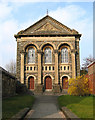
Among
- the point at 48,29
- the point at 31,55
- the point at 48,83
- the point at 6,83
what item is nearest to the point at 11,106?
the point at 6,83

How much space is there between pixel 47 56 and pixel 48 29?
512 cm

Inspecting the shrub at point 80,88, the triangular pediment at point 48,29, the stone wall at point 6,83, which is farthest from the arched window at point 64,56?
the stone wall at point 6,83

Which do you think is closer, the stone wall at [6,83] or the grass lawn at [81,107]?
the grass lawn at [81,107]

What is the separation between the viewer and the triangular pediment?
35.9 metres

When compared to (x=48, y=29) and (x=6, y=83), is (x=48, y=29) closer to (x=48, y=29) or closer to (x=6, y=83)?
(x=48, y=29)

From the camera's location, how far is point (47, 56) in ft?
117

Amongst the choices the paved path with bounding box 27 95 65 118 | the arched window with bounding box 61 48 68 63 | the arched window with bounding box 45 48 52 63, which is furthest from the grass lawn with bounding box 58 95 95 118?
the arched window with bounding box 45 48 52 63

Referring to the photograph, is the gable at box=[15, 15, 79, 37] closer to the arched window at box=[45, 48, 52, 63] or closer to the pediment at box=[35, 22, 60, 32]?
the pediment at box=[35, 22, 60, 32]

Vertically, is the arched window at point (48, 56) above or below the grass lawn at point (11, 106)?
above

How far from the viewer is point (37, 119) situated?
37.4 ft

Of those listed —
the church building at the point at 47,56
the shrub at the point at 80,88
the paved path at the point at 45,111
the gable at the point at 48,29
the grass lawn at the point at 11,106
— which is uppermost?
the gable at the point at 48,29

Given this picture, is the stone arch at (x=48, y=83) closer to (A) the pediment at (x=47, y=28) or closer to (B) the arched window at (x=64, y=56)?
(B) the arched window at (x=64, y=56)

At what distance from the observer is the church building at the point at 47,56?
35.0 metres

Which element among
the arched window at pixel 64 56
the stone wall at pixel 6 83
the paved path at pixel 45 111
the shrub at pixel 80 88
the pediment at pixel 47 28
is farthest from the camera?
the pediment at pixel 47 28
